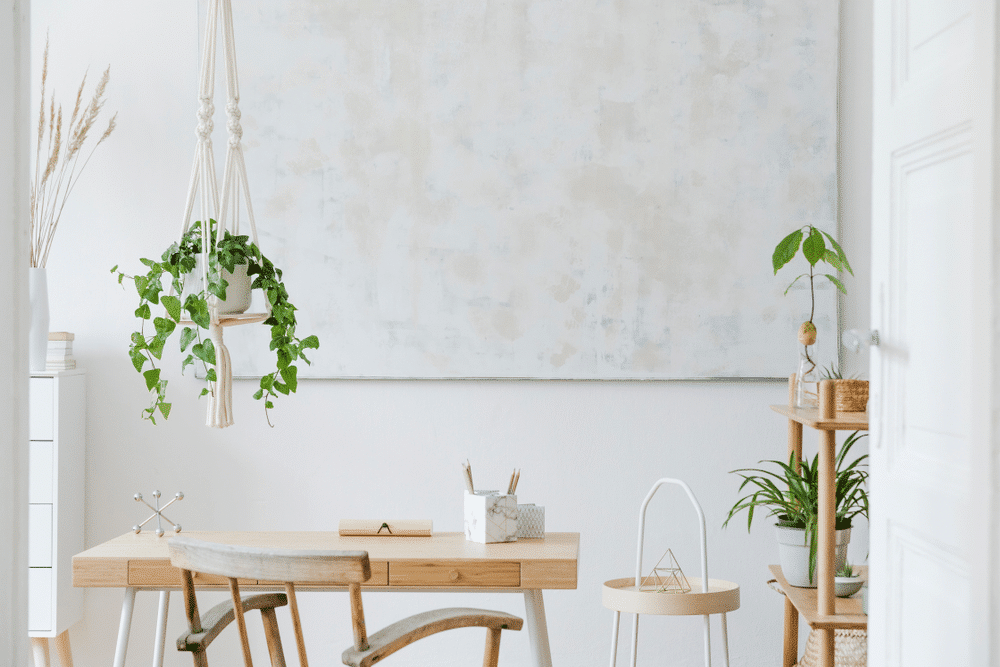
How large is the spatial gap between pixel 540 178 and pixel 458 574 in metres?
1.60

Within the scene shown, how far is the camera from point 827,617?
2258mm

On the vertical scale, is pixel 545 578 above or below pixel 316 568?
below

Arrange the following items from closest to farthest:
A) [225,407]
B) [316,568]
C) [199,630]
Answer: [316,568] → [199,630] → [225,407]

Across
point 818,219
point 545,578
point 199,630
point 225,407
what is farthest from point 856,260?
point 199,630

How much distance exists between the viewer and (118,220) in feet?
11.2

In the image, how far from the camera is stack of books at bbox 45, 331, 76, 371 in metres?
3.19

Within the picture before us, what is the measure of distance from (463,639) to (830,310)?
1.80 m

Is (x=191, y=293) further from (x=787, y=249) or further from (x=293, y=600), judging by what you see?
(x=787, y=249)

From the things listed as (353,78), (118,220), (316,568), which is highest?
(353,78)

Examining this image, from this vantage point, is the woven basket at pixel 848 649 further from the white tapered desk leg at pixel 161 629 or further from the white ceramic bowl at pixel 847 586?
the white tapered desk leg at pixel 161 629

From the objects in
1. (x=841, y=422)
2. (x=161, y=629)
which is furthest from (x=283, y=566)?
(x=841, y=422)

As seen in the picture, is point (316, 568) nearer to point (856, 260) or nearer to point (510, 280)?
point (510, 280)

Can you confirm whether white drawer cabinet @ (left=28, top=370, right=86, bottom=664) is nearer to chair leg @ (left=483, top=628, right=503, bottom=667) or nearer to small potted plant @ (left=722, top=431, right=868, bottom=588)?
chair leg @ (left=483, top=628, right=503, bottom=667)

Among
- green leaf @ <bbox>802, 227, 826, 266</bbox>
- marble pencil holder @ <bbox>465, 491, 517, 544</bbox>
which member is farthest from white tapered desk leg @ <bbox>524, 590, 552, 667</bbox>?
green leaf @ <bbox>802, 227, 826, 266</bbox>
